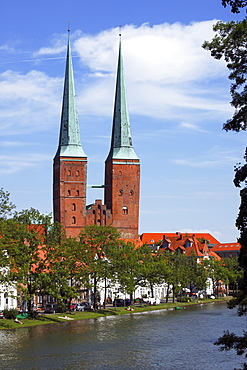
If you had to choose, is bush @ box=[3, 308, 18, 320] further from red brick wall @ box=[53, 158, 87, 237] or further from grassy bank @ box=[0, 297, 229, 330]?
red brick wall @ box=[53, 158, 87, 237]

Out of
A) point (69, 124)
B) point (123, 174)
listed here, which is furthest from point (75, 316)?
point (123, 174)

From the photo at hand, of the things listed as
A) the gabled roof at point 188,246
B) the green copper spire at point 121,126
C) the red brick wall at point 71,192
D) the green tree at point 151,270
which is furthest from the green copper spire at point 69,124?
the green tree at point 151,270

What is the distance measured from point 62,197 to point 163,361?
10073 centimetres

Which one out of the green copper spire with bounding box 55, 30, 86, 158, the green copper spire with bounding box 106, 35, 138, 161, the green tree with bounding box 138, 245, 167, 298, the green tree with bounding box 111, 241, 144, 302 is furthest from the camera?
the green copper spire with bounding box 106, 35, 138, 161

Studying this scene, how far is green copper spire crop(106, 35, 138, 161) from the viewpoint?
14800cm

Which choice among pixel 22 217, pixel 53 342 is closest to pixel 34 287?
pixel 22 217

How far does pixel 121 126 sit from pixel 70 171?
1497 centimetres

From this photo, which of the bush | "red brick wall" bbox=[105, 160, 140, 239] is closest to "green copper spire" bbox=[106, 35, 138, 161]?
"red brick wall" bbox=[105, 160, 140, 239]

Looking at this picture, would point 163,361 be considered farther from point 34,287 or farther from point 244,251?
point 34,287

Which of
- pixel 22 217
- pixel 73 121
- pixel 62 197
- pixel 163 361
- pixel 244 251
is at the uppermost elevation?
pixel 73 121

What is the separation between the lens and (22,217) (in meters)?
72.9

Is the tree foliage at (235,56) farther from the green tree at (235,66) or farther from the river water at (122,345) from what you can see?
the river water at (122,345)

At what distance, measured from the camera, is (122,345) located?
2126 inches

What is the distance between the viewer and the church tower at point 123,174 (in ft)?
486
